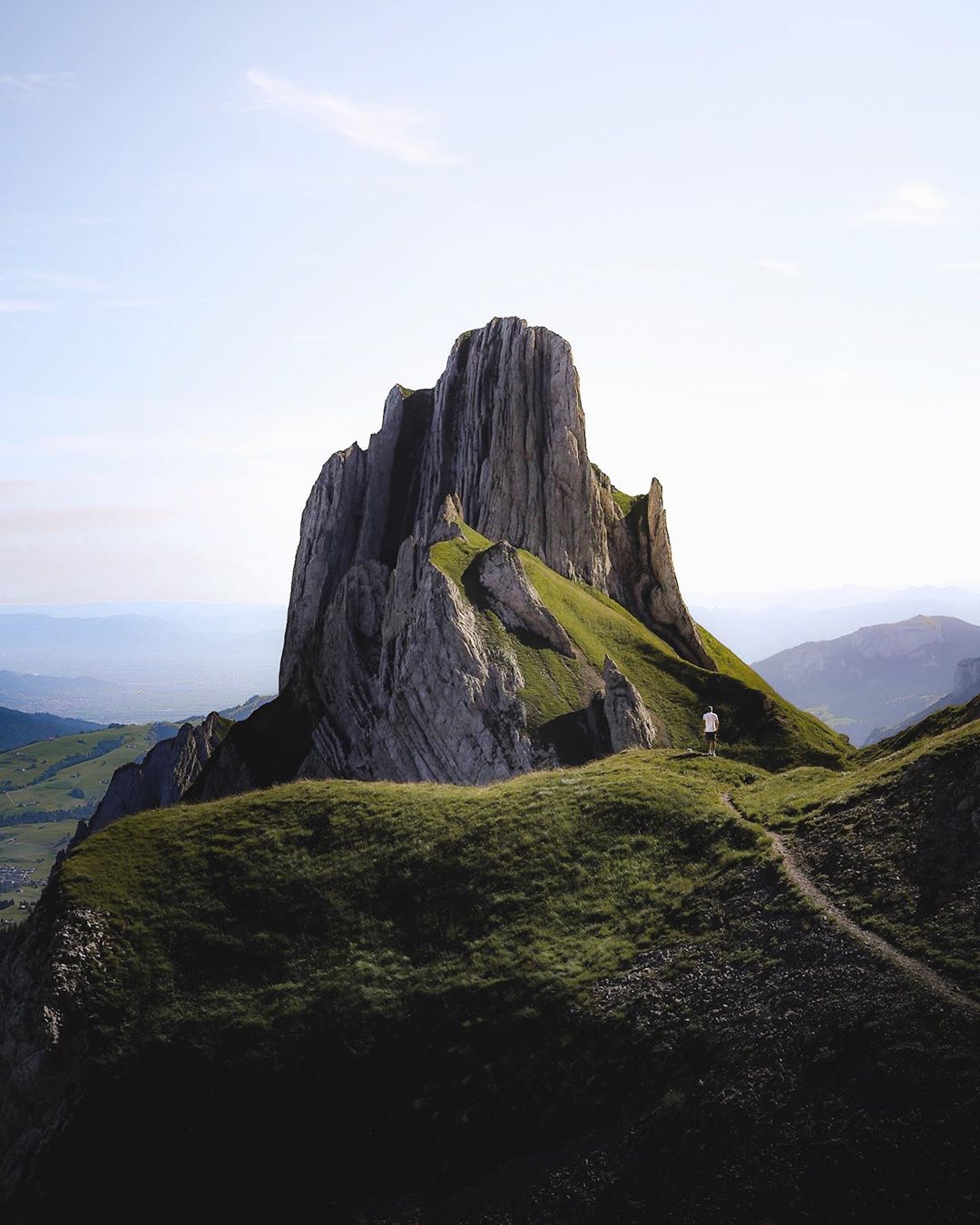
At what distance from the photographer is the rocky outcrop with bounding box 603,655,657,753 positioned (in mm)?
78438

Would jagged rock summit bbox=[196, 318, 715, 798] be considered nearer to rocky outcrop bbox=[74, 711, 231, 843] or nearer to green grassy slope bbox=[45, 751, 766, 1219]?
rocky outcrop bbox=[74, 711, 231, 843]

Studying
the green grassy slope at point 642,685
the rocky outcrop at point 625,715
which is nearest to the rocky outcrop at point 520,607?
the green grassy slope at point 642,685

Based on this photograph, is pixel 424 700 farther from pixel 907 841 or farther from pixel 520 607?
pixel 907 841

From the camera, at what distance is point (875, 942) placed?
29.2 m

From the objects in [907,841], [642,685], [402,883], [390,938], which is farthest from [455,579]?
[907,841]

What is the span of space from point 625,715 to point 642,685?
1120cm

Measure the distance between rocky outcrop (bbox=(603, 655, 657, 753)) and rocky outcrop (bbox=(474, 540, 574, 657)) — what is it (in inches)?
350

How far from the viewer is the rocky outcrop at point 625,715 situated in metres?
78.4

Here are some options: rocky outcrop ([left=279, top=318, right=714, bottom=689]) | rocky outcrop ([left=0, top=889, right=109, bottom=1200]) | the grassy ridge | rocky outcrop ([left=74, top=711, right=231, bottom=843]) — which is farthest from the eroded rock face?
rocky outcrop ([left=74, top=711, right=231, bottom=843])

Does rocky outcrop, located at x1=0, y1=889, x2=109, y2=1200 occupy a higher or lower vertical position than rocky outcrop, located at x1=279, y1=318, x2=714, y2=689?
lower

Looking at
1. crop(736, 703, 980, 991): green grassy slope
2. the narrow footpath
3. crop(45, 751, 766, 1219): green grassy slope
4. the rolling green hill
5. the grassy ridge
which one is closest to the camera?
the rolling green hill

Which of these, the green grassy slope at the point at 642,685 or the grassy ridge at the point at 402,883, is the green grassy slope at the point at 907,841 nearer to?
the grassy ridge at the point at 402,883

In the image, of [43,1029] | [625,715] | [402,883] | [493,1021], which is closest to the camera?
[493,1021]

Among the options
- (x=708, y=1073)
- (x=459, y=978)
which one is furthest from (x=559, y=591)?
(x=708, y=1073)
